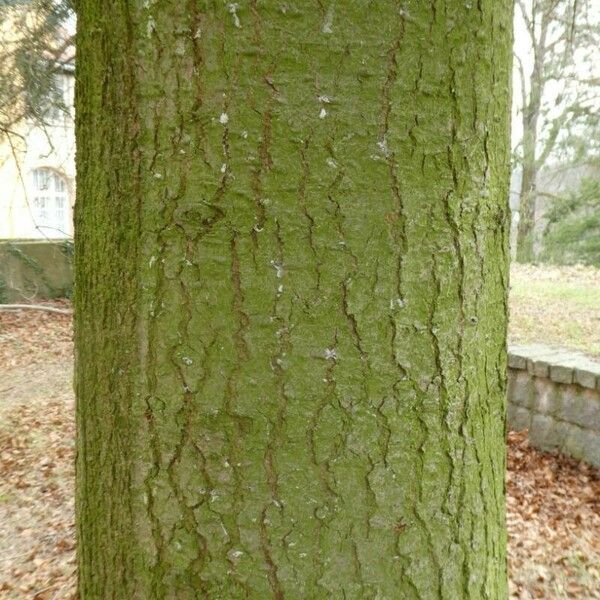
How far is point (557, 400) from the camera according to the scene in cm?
502

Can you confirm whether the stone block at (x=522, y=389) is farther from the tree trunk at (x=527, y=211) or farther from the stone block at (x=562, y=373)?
the tree trunk at (x=527, y=211)

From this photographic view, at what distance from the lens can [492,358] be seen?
4.17 ft

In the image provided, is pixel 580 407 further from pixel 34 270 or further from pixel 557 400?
pixel 34 270

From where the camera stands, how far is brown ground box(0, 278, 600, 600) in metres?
3.34

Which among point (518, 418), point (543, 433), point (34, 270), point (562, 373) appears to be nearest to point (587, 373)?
point (562, 373)

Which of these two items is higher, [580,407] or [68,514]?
[580,407]

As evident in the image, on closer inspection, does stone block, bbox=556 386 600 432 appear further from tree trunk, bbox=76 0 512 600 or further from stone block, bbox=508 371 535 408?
tree trunk, bbox=76 0 512 600

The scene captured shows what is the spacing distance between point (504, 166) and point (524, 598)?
2592 mm

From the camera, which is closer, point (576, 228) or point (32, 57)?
point (32, 57)

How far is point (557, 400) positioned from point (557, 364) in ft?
0.92

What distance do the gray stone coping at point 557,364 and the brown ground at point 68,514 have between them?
0.60 meters

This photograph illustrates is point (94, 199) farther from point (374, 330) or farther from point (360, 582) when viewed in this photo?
point (360, 582)

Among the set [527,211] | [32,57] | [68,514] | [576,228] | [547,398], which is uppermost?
[32,57]

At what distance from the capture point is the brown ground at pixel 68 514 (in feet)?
10.9
